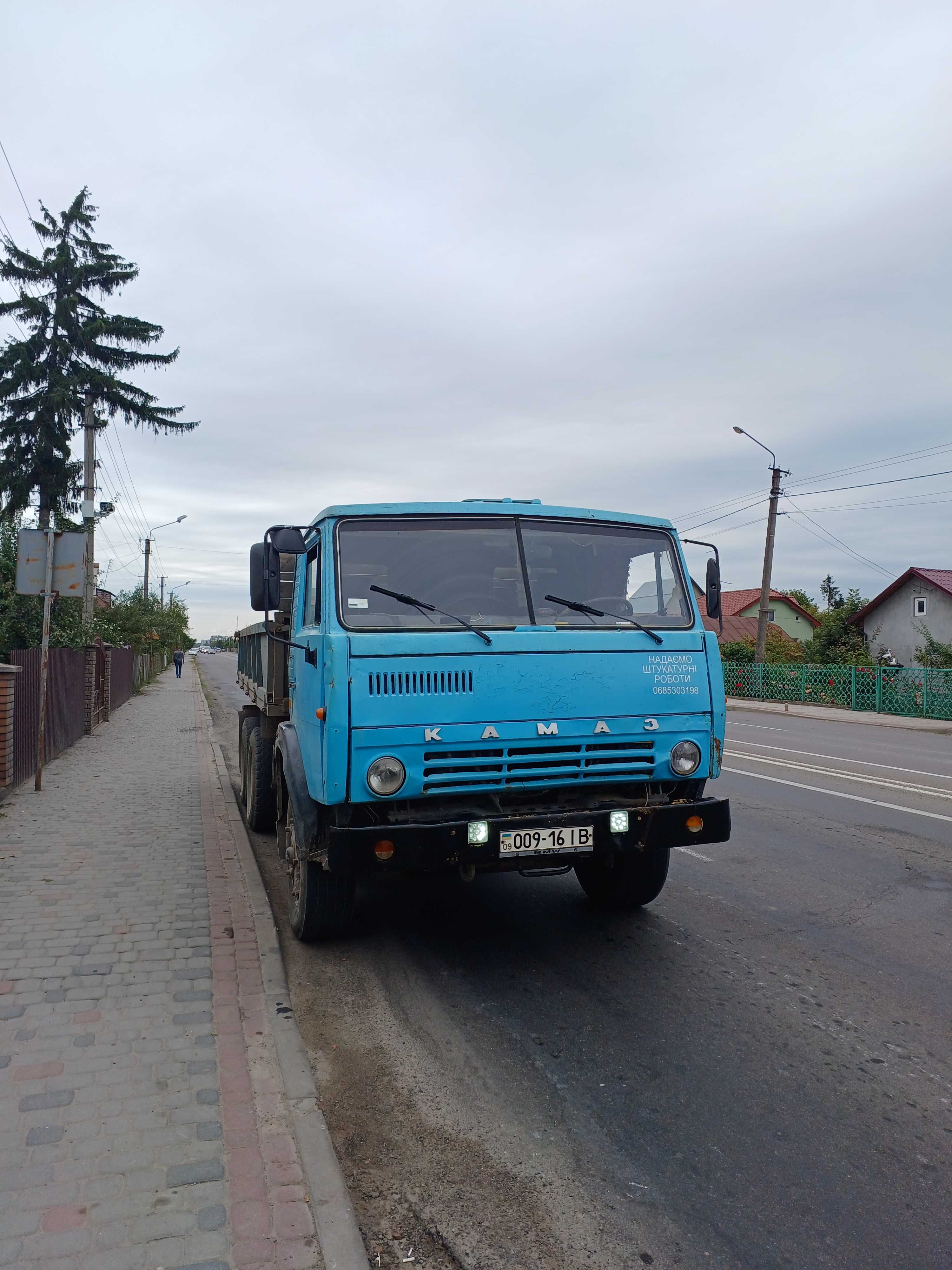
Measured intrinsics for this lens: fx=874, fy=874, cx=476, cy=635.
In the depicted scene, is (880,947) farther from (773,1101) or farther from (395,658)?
(395,658)

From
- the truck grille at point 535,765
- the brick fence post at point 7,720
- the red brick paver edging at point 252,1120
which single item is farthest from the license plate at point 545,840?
the brick fence post at point 7,720

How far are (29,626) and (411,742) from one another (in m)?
11.9

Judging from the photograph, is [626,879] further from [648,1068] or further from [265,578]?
[265,578]

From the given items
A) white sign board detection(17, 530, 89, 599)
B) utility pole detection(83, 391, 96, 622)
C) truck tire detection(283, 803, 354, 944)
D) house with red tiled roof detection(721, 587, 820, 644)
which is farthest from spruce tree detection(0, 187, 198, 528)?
house with red tiled roof detection(721, 587, 820, 644)

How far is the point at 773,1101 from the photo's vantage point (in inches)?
133

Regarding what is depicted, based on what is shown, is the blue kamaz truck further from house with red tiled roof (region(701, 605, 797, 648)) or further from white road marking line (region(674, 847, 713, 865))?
house with red tiled roof (region(701, 605, 797, 648))

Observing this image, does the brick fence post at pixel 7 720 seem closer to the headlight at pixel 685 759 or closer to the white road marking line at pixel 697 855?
the white road marking line at pixel 697 855

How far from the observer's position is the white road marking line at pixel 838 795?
29.3 ft

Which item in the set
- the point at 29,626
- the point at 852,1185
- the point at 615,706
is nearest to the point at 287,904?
the point at 615,706

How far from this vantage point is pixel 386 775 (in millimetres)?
4027

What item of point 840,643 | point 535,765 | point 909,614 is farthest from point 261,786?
point 909,614

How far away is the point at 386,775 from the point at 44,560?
682 centimetres

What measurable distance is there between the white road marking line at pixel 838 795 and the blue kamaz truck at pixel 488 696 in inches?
187

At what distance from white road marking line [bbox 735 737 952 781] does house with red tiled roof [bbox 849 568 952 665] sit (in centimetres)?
2465
